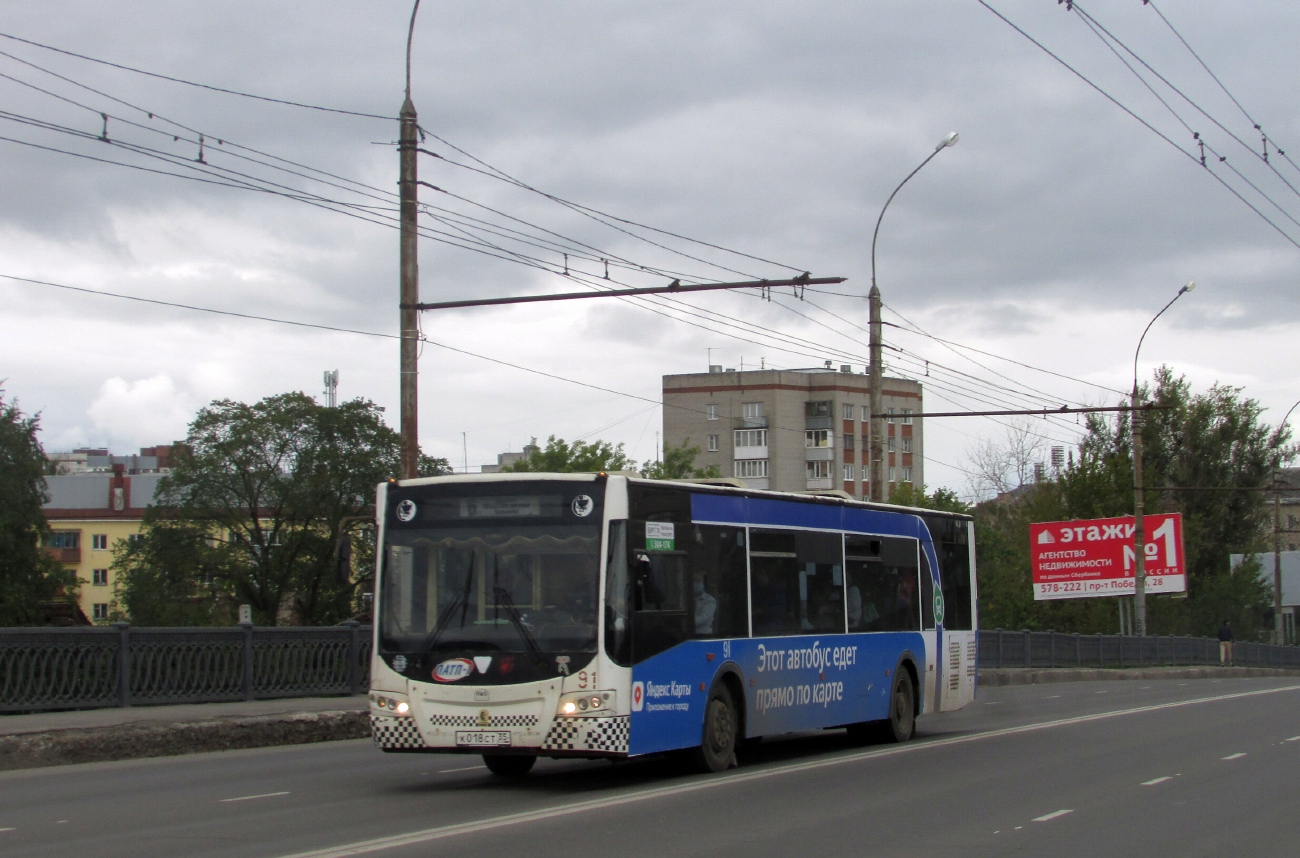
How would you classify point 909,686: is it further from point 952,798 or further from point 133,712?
point 133,712

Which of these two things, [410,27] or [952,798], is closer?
[952,798]

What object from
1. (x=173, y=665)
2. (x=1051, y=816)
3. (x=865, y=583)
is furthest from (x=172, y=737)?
(x=1051, y=816)

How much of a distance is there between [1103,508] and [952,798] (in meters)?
53.9

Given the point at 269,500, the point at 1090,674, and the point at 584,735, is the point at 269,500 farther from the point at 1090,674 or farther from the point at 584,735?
the point at 584,735

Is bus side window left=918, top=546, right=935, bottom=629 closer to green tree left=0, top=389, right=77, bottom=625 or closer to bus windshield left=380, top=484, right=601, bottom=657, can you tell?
bus windshield left=380, top=484, right=601, bottom=657

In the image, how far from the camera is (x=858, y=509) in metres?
16.6

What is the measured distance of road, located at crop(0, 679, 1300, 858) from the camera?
30.0ft

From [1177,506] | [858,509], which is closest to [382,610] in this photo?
[858,509]

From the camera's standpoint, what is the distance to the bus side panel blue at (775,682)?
488 inches

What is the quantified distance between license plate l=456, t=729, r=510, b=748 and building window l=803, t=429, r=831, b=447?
4294 inches

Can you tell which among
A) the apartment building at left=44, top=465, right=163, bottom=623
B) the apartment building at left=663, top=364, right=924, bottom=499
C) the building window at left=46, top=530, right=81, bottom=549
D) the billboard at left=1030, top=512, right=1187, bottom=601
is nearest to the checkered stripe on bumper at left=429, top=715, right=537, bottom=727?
the billboard at left=1030, top=512, right=1187, bottom=601

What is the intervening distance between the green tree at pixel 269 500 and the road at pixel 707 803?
2401 inches

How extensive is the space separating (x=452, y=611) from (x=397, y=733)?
108 centimetres

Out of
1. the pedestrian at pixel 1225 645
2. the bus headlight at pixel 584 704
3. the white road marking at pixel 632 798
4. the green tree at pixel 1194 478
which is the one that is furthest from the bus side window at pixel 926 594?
the green tree at pixel 1194 478
